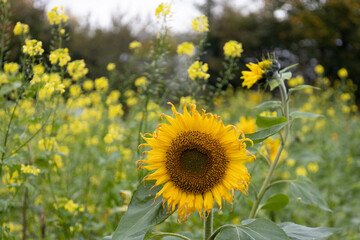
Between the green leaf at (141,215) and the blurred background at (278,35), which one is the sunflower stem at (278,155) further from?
the blurred background at (278,35)

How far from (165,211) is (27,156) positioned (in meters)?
1.34

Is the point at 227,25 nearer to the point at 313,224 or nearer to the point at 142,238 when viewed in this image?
the point at 313,224

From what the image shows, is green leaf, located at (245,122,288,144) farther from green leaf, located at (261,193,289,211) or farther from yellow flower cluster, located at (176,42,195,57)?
yellow flower cluster, located at (176,42,195,57)

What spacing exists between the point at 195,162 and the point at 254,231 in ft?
0.95

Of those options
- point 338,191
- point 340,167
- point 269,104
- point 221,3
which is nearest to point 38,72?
point 269,104

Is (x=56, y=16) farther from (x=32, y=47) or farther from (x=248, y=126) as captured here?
(x=248, y=126)

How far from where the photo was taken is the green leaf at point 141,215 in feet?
3.48

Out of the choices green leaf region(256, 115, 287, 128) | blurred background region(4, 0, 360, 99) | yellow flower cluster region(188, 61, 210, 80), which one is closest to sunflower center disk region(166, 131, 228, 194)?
green leaf region(256, 115, 287, 128)

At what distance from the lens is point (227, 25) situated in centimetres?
1437

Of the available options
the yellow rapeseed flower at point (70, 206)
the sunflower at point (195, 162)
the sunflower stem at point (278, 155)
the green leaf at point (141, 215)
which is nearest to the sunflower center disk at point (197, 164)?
the sunflower at point (195, 162)

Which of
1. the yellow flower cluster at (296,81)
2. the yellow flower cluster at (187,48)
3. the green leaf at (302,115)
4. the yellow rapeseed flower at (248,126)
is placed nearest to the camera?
the green leaf at (302,115)

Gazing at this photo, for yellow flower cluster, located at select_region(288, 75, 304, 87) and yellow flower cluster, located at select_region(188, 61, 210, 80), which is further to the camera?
yellow flower cluster, located at select_region(288, 75, 304, 87)

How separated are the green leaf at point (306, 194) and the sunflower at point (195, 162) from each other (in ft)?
1.71

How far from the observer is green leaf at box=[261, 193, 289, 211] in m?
1.53
